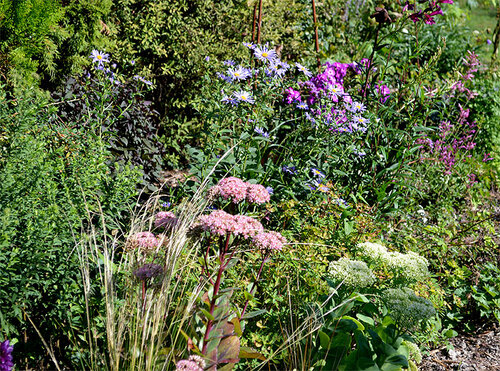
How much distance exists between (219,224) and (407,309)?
2.97 ft

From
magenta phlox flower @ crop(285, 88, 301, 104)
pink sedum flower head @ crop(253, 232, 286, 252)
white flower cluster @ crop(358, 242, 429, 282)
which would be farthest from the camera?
magenta phlox flower @ crop(285, 88, 301, 104)

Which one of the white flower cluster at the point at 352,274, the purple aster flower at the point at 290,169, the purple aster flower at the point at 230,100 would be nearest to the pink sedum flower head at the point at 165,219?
the white flower cluster at the point at 352,274

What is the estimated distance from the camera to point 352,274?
2.47 m

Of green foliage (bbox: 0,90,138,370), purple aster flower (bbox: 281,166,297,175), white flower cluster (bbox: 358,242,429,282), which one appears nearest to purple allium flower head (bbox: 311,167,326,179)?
purple aster flower (bbox: 281,166,297,175)

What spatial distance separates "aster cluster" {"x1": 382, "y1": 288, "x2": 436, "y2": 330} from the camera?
2.28 m

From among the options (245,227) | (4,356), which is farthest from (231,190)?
(4,356)

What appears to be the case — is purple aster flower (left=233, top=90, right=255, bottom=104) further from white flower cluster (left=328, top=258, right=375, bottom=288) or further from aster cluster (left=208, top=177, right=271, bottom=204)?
white flower cluster (left=328, top=258, right=375, bottom=288)

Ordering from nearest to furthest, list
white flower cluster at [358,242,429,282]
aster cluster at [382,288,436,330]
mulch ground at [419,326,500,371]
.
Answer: aster cluster at [382,288,436,330] < white flower cluster at [358,242,429,282] < mulch ground at [419,326,500,371]

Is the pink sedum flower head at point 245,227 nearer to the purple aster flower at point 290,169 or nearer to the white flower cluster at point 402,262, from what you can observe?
the white flower cluster at point 402,262

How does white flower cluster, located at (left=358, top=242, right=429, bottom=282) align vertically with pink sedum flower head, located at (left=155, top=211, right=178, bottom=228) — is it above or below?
below

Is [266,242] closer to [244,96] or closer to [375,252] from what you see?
[375,252]

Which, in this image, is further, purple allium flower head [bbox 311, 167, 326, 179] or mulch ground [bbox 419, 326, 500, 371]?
purple allium flower head [bbox 311, 167, 326, 179]

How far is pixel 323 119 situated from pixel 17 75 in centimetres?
237

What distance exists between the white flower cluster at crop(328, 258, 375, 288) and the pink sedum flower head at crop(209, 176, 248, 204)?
57 centimetres
